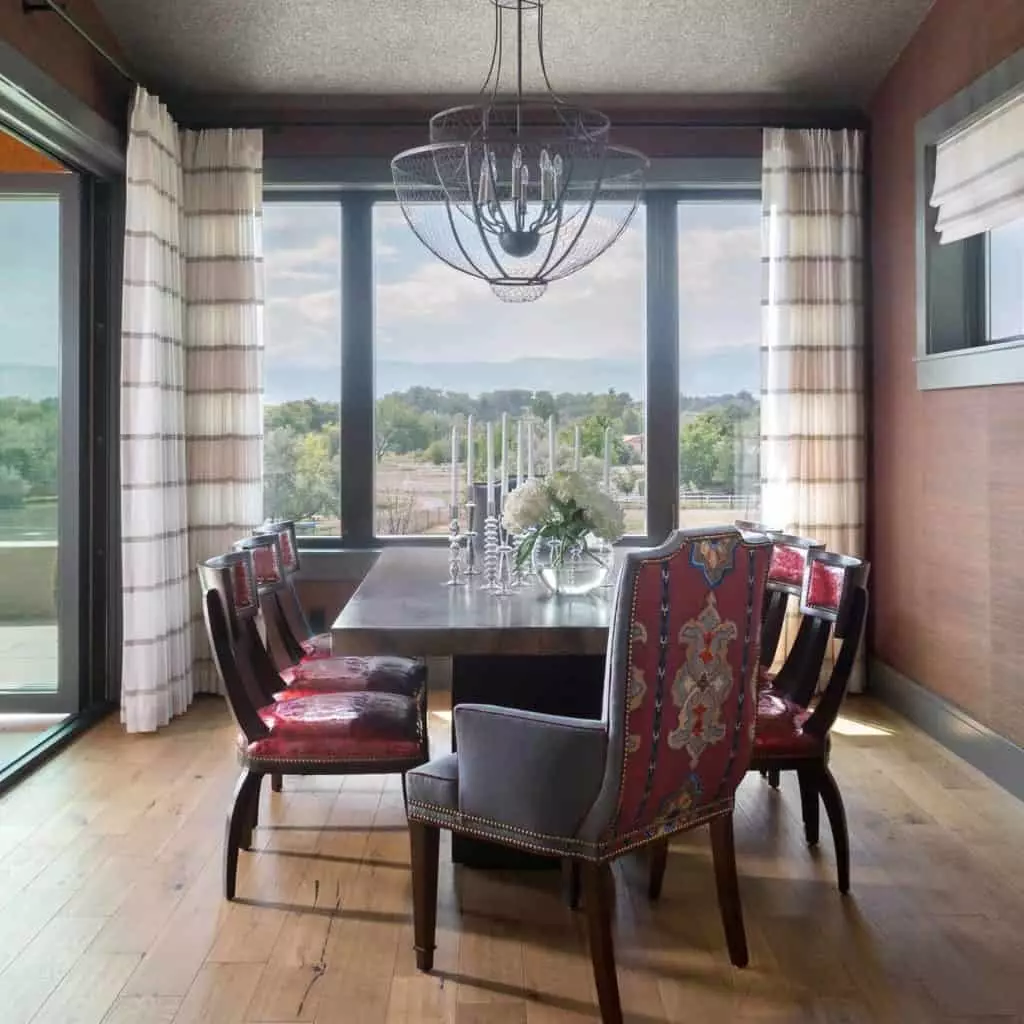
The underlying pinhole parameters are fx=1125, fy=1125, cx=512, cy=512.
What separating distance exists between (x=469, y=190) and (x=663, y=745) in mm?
1597

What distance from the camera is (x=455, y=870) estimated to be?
3078mm

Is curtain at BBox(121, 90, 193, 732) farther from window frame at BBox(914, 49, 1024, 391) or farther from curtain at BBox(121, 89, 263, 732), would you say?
window frame at BBox(914, 49, 1024, 391)

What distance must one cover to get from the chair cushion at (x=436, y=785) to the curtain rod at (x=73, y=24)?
2.87 metres

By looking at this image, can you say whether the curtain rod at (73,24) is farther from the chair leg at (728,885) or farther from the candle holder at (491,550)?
the chair leg at (728,885)

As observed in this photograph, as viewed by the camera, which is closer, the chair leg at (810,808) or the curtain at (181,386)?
the chair leg at (810,808)

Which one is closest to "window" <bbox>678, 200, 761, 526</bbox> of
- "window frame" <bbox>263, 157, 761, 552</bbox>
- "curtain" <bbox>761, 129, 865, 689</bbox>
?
"window frame" <bbox>263, 157, 761, 552</bbox>

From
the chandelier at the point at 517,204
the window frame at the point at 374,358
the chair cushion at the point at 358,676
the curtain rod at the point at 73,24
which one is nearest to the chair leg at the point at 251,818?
the chair cushion at the point at 358,676

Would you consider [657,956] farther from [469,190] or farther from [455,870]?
[469,190]

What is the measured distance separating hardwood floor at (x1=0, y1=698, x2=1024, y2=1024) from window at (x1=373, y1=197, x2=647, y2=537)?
6.54 feet

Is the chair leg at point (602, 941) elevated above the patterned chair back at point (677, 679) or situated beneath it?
situated beneath

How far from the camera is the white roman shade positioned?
373 centimetres

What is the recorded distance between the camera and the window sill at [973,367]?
12.2ft

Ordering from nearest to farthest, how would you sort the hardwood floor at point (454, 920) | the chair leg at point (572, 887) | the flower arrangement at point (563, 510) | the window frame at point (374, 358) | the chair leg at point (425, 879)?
the hardwood floor at point (454, 920), the chair leg at point (425, 879), the chair leg at point (572, 887), the flower arrangement at point (563, 510), the window frame at point (374, 358)

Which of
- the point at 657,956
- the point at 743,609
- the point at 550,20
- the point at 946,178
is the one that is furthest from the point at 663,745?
the point at 550,20
